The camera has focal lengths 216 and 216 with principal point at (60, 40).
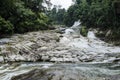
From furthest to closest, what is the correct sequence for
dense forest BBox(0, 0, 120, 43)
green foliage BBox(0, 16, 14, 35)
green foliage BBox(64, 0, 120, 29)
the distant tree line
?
green foliage BBox(64, 0, 120, 29) < dense forest BBox(0, 0, 120, 43) < the distant tree line < green foliage BBox(0, 16, 14, 35)

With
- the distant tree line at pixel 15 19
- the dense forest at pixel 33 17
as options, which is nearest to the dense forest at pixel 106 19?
the dense forest at pixel 33 17

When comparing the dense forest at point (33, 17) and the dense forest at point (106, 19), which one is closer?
the dense forest at point (33, 17)

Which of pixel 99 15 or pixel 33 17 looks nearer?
pixel 33 17

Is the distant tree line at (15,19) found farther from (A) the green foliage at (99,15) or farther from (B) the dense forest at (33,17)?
(A) the green foliage at (99,15)

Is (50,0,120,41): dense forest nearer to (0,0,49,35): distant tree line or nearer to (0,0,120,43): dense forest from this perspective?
(0,0,120,43): dense forest

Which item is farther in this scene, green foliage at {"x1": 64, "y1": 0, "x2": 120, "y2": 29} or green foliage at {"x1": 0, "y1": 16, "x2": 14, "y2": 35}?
green foliage at {"x1": 64, "y1": 0, "x2": 120, "y2": 29}

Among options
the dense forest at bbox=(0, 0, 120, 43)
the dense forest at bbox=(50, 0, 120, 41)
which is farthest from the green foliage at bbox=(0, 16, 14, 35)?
the dense forest at bbox=(50, 0, 120, 41)

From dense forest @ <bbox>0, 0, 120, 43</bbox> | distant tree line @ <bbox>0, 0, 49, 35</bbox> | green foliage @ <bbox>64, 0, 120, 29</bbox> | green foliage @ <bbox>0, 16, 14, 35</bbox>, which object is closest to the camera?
green foliage @ <bbox>0, 16, 14, 35</bbox>

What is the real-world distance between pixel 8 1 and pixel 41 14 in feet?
37.2

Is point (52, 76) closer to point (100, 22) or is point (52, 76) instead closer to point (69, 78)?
point (69, 78)

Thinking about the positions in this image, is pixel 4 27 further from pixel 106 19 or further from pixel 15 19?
pixel 106 19

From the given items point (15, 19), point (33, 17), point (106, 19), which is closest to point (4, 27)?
point (15, 19)

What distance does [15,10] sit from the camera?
85.0 feet

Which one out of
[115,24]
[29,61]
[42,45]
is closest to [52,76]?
[29,61]
